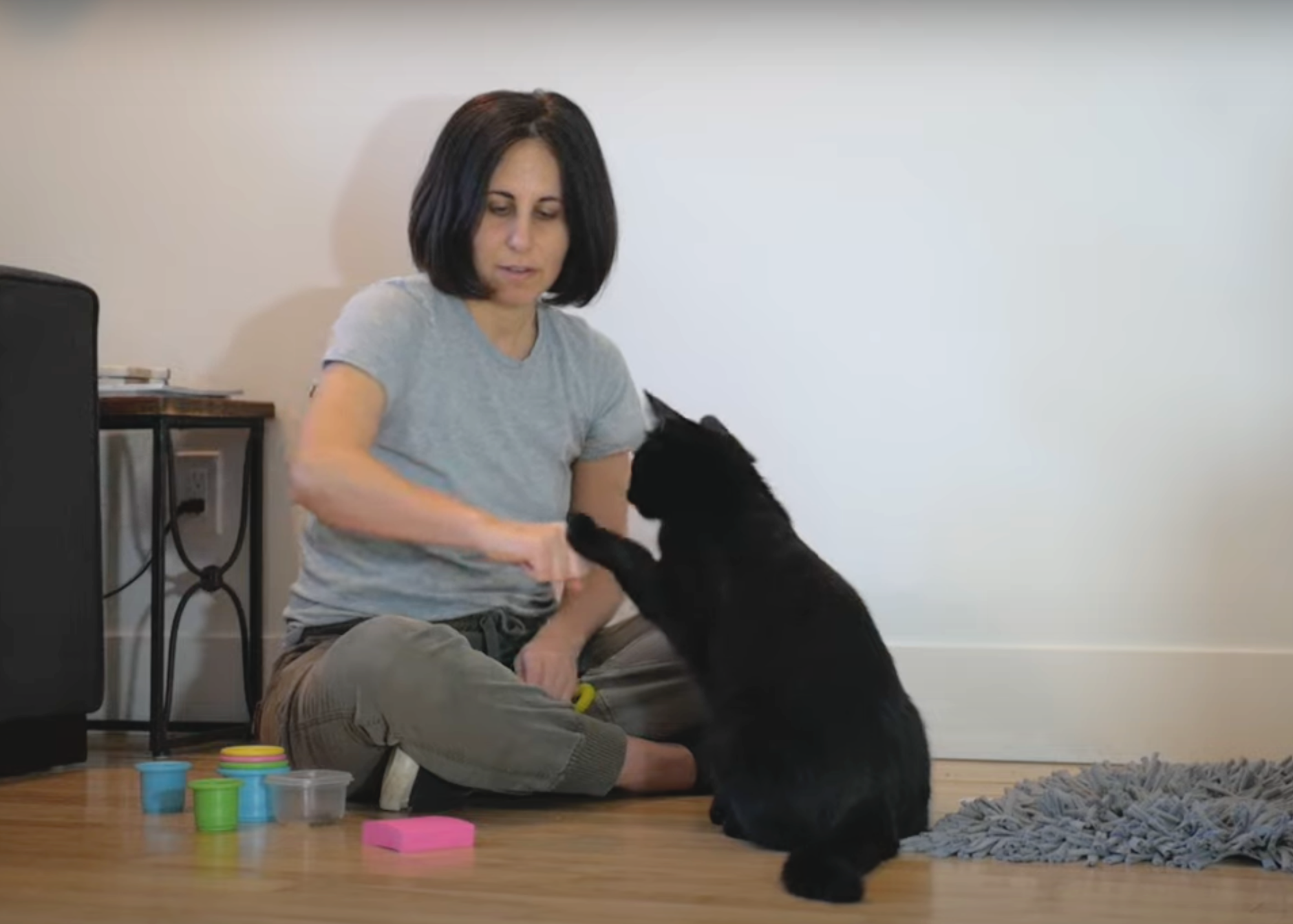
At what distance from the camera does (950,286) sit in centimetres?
262

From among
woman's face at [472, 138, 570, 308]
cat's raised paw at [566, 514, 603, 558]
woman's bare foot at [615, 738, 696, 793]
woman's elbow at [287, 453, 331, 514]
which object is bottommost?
woman's bare foot at [615, 738, 696, 793]

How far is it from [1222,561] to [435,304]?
4.03 feet

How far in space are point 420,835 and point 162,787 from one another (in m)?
0.40

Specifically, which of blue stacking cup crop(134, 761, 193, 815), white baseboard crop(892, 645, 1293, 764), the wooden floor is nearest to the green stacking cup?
the wooden floor

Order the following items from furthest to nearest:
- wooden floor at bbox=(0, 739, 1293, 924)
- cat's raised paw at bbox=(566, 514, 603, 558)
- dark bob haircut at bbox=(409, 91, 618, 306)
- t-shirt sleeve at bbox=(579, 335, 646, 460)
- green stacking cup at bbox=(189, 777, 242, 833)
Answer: t-shirt sleeve at bbox=(579, 335, 646, 460) < dark bob haircut at bbox=(409, 91, 618, 306) < cat's raised paw at bbox=(566, 514, 603, 558) < green stacking cup at bbox=(189, 777, 242, 833) < wooden floor at bbox=(0, 739, 1293, 924)

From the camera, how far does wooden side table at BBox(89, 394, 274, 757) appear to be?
2.54 metres

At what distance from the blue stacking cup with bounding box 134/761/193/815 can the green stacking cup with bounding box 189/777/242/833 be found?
140 millimetres

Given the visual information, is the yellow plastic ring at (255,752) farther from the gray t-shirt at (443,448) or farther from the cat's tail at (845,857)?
the cat's tail at (845,857)

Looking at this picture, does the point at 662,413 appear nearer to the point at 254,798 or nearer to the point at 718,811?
the point at 718,811

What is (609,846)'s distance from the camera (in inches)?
69.5

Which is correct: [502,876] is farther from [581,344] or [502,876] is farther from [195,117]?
[195,117]

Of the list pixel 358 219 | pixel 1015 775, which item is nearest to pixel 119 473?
pixel 358 219

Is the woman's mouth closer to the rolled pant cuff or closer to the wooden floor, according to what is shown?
the rolled pant cuff

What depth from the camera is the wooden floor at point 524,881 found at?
143 cm
